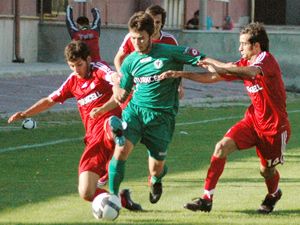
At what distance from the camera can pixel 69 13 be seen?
2384 centimetres

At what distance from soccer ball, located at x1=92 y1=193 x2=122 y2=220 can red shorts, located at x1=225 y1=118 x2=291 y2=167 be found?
5.34 feet

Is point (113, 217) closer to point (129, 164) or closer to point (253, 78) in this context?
point (253, 78)

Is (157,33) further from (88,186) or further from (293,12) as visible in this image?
(293,12)

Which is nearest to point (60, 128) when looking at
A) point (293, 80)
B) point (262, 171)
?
point (262, 171)

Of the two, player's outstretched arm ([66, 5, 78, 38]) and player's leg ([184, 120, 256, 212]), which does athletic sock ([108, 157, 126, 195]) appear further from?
player's outstretched arm ([66, 5, 78, 38])

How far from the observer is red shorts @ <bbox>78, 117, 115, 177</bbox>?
1053cm

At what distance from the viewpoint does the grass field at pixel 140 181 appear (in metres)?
10.6

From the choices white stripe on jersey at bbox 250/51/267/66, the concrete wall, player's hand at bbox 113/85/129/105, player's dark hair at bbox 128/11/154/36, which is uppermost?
player's dark hair at bbox 128/11/154/36

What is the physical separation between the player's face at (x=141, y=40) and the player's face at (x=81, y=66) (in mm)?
511

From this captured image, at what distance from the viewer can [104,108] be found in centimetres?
1066

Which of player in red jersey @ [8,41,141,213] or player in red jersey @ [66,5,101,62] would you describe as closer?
player in red jersey @ [8,41,141,213]

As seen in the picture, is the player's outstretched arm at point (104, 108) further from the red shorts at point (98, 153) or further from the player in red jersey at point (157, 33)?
the player in red jersey at point (157, 33)

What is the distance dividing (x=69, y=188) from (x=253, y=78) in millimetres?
2715

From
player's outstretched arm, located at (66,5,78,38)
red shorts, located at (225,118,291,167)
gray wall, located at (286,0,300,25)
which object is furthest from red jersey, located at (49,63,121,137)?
gray wall, located at (286,0,300,25)
